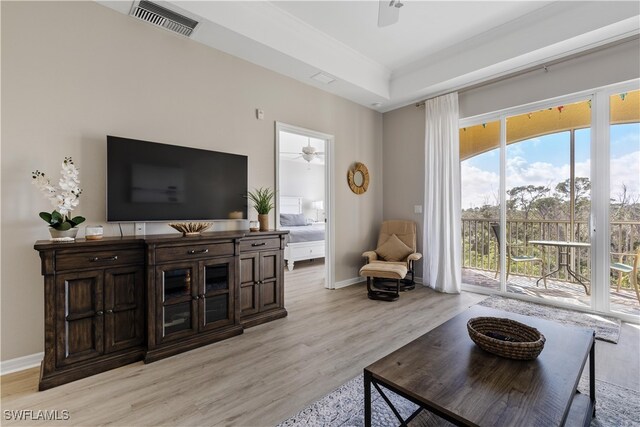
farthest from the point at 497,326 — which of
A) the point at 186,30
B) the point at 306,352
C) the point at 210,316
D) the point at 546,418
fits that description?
the point at 186,30

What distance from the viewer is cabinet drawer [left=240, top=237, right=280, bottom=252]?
9.57 feet

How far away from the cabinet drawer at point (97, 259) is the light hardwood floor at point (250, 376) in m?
0.80

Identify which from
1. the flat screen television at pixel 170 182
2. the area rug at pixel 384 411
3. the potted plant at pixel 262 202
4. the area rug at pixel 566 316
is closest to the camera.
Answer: the area rug at pixel 384 411

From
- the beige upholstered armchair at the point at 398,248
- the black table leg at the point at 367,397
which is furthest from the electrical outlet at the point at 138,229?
the beige upholstered armchair at the point at 398,248

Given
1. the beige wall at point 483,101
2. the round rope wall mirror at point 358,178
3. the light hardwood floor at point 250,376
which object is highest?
the beige wall at point 483,101

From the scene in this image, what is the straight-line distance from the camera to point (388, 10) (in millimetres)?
2092

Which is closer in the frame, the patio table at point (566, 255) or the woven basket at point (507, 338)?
the woven basket at point (507, 338)

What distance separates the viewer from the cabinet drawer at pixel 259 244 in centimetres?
292

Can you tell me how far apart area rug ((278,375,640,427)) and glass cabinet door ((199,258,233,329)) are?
1.27m

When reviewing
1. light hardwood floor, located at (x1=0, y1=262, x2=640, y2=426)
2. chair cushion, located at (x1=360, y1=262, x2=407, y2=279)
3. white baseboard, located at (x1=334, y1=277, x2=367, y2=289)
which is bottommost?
light hardwood floor, located at (x1=0, y1=262, x2=640, y2=426)

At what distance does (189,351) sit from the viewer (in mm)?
2426

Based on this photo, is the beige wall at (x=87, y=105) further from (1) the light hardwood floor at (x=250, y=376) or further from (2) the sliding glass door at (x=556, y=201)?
(2) the sliding glass door at (x=556, y=201)

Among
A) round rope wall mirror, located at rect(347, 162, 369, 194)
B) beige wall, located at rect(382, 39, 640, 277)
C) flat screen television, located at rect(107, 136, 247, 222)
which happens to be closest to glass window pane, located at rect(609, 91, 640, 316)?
beige wall, located at rect(382, 39, 640, 277)

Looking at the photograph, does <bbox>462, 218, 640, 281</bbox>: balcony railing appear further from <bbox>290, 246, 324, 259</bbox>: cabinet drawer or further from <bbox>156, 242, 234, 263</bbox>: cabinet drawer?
<bbox>156, 242, 234, 263</bbox>: cabinet drawer
